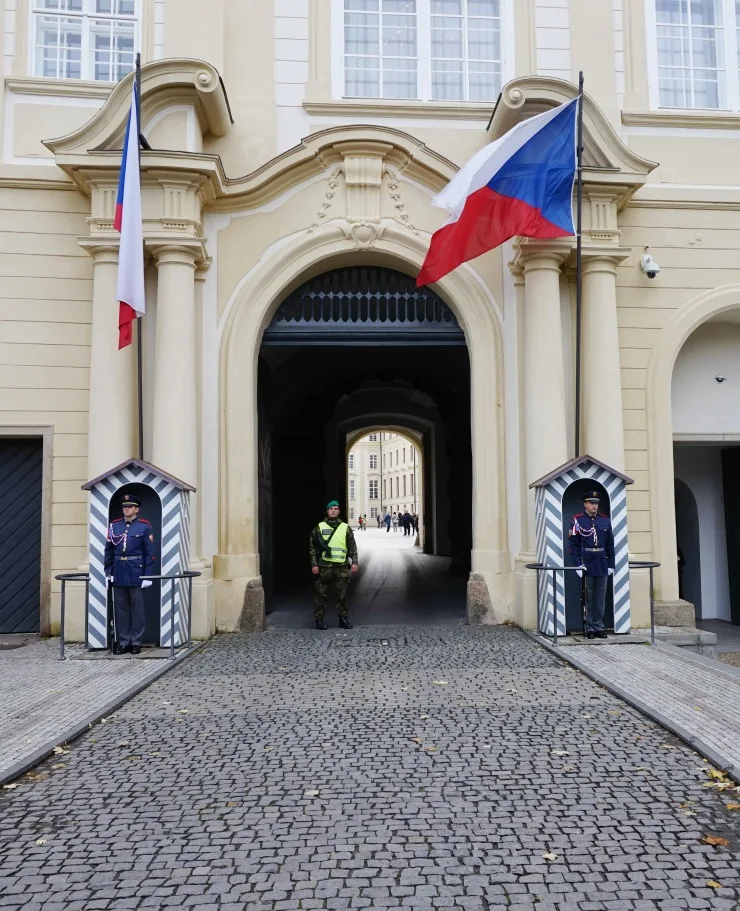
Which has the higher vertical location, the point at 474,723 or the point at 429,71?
the point at 429,71

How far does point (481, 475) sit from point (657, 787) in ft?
19.2

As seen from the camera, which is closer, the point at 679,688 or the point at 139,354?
the point at 679,688

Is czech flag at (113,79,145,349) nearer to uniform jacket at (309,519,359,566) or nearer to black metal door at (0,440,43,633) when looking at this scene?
black metal door at (0,440,43,633)

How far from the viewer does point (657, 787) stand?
4219 millimetres

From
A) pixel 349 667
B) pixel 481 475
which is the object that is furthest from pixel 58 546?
pixel 481 475

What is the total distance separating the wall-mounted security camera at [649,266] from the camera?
1004cm

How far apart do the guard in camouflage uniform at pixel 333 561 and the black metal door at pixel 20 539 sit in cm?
353

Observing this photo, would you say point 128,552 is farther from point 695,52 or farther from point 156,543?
point 695,52

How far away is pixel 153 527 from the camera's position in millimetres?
8461

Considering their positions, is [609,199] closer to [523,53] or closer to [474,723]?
[523,53]

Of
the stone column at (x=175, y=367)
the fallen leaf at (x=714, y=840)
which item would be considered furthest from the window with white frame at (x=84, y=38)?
the fallen leaf at (x=714, y=840)

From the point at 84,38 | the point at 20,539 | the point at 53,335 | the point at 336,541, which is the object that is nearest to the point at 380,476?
the point at 336,541

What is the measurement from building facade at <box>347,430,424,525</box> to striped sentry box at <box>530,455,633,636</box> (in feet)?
177

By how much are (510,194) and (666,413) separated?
12.1ft
